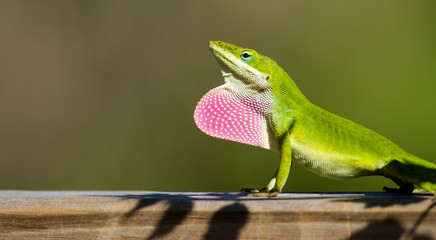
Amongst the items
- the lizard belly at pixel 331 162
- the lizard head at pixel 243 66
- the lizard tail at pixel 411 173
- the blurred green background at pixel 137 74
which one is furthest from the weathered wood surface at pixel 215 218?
the blurred green background at pixel 137 74

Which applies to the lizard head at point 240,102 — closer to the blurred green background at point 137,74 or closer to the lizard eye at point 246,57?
the lizard eye at point 246,57

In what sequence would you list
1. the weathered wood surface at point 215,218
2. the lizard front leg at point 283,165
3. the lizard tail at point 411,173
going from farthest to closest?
the lizard front leg at point 283,165, the lizard tail at point 411,173, the weathered wood surface at point 215,218

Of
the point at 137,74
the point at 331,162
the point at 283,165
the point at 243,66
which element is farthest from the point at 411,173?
the point at 137,74

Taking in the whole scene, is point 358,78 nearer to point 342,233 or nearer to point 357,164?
point 357,164

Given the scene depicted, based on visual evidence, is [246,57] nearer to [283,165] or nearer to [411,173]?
[283,165]

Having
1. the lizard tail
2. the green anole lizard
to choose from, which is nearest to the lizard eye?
the green anole lizard

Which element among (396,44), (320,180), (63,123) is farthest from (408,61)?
(63,123)
